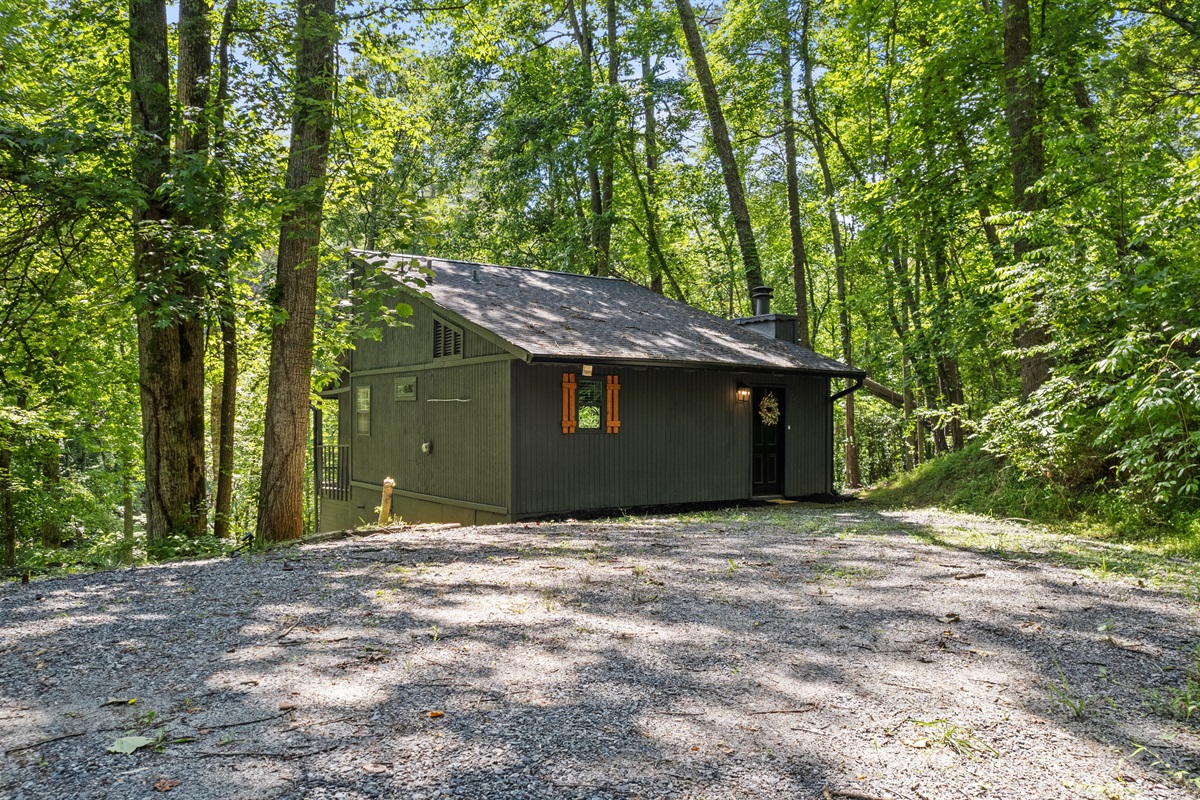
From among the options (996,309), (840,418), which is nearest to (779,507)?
(996,309)

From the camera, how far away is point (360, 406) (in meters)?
Result: 14.0

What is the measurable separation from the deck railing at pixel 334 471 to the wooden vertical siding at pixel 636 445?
18.7 feet

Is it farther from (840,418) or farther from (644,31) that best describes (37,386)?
(840,418)

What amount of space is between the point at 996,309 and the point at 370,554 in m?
8.91

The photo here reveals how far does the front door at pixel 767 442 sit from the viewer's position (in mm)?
12609

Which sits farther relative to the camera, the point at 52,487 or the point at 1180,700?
the point at 52,487

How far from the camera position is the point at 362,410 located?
45.5 ft

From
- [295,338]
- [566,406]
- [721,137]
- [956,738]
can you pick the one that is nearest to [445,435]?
[566,406]

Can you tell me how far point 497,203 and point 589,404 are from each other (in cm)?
1005

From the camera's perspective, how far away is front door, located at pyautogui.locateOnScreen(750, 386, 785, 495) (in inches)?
496

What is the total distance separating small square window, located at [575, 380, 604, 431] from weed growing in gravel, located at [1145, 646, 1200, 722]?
7787mm

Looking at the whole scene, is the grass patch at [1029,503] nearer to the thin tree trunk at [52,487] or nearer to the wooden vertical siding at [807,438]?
the wooden vertical siding at [807,438]

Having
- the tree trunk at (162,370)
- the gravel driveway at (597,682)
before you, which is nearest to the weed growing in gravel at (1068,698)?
the gravel driveway at (597,682)

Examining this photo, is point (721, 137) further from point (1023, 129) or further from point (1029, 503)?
point (1029, 503)
